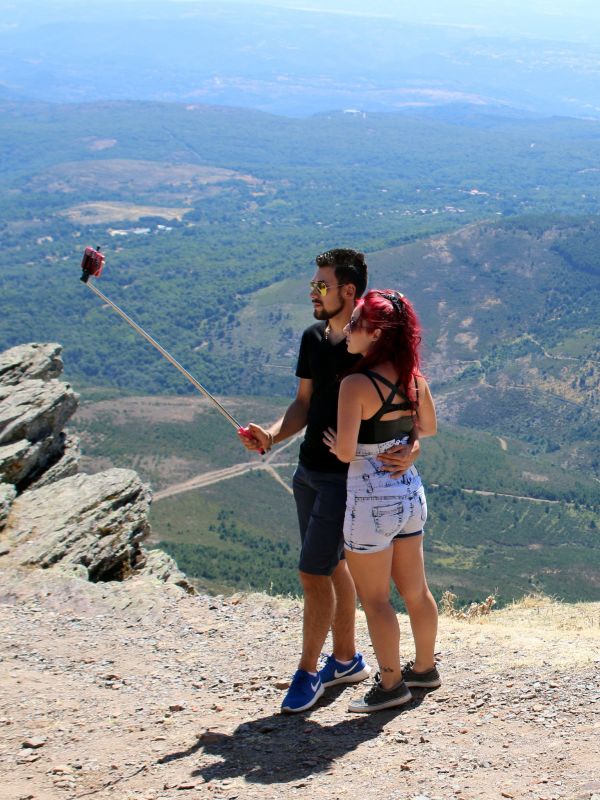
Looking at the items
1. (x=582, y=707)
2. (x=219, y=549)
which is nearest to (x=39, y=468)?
(x=582, y=707)

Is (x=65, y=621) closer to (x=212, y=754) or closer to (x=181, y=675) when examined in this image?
(x=181, y=675)

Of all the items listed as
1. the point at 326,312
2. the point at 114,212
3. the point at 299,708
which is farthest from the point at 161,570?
the point at 114,212

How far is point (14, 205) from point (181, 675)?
7425 inches

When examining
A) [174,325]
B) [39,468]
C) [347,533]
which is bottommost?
[174,325]

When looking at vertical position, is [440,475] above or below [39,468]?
below

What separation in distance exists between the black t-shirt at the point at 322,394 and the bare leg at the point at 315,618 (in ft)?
2.50

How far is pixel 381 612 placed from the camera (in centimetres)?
639

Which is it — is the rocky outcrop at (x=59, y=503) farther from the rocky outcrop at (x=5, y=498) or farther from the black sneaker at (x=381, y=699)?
the black sneaker at (x=381, y=699)

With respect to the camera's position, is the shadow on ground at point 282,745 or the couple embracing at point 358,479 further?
the couple embracing at point 358,479

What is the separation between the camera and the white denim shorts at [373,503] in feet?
20.0

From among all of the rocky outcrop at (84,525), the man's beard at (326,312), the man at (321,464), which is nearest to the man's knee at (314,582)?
the man at (321,464)

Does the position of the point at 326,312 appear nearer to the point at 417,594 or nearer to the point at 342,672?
the point at 417,594

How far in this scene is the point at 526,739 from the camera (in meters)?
5.74

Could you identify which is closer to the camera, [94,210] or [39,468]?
[39,468]
